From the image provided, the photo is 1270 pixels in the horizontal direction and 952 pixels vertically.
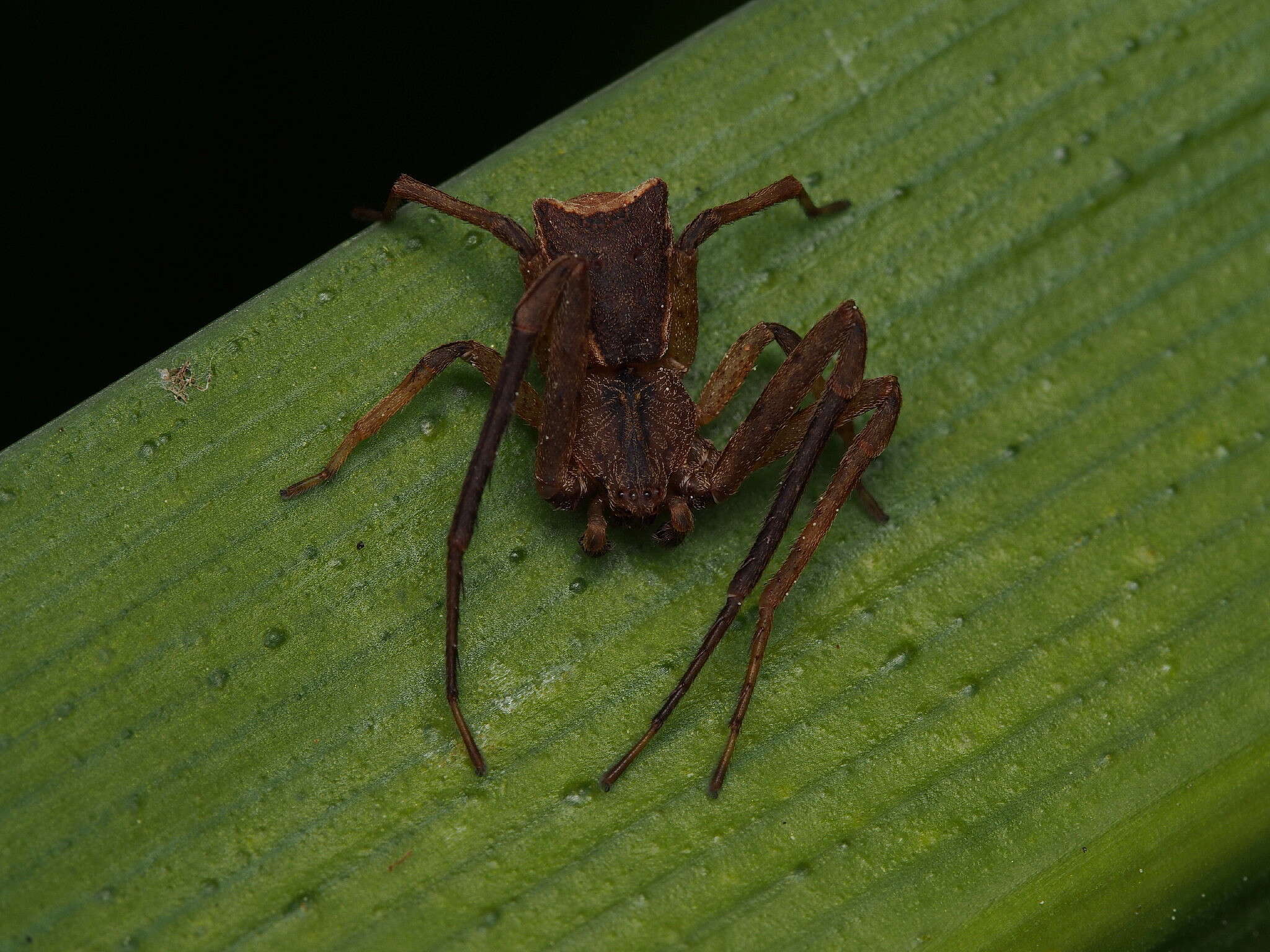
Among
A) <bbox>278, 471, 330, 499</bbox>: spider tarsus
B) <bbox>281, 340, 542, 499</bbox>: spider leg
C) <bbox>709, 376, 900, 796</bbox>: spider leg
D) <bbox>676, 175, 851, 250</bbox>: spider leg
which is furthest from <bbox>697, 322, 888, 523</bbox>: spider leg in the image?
<bbox>278, 471, 330, 499</bbox>: spider tarsus

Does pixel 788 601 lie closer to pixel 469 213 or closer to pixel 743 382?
pixel 743 382

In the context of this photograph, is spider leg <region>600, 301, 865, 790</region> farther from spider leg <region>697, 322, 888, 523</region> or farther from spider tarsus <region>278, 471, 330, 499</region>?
spider tarsus <region>278, 471, 330, 499</region>

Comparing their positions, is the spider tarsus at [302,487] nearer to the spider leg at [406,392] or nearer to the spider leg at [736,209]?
the spider leg at [406,392]

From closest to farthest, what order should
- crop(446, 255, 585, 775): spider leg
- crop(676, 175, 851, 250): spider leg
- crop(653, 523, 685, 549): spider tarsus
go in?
crop(446, 255, 585, 775): spider leg
crop(653, 523, 685, 549): spider tarsus
crop(676, 175, 851, 250): spider leg

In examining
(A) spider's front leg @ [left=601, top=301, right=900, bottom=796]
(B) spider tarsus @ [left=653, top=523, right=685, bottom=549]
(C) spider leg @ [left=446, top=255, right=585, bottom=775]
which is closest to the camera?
(C) spider leg @ [left=446, top=255, right=585, bottom=775]

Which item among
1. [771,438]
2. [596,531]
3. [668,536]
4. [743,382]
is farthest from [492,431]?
[743,382]

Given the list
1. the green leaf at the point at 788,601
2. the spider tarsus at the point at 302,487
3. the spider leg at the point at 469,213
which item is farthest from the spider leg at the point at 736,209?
the spider tarsus at the point at 302,487
